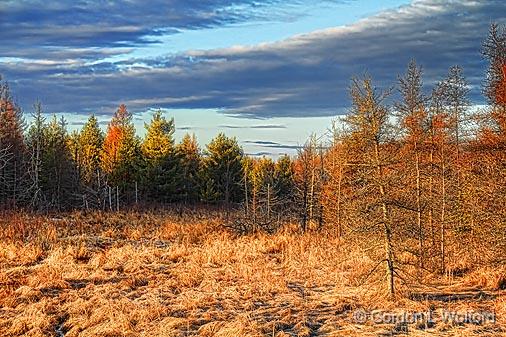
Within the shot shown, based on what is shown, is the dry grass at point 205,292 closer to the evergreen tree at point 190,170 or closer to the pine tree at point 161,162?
the pine tree at point 161,162

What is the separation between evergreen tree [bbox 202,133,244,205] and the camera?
49406 millimetres

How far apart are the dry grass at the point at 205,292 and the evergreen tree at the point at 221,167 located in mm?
30752

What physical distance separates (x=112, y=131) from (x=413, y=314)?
1923 inches

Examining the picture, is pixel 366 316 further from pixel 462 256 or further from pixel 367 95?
pixel 462 256

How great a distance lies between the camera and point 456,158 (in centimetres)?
1445

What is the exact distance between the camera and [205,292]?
11578 mm

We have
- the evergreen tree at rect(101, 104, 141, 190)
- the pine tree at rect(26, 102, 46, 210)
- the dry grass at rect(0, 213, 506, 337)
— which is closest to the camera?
the dry grass at rect(0, 213, 506, 337)

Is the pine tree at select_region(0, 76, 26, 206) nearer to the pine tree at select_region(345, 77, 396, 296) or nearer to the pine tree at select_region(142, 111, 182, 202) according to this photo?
the pine tree at select_region(142, 111, 182, 202)

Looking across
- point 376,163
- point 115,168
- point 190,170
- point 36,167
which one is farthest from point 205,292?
point 190,170

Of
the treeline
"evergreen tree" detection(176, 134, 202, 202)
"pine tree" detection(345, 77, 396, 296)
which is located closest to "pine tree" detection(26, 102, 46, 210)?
the treeline

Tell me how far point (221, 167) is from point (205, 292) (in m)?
38.4

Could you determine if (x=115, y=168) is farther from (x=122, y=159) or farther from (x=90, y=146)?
(x=90, y=146)

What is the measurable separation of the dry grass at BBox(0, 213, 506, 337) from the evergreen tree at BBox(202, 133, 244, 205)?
30752 mm

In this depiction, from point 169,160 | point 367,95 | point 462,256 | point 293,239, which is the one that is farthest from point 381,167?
point 169,160
